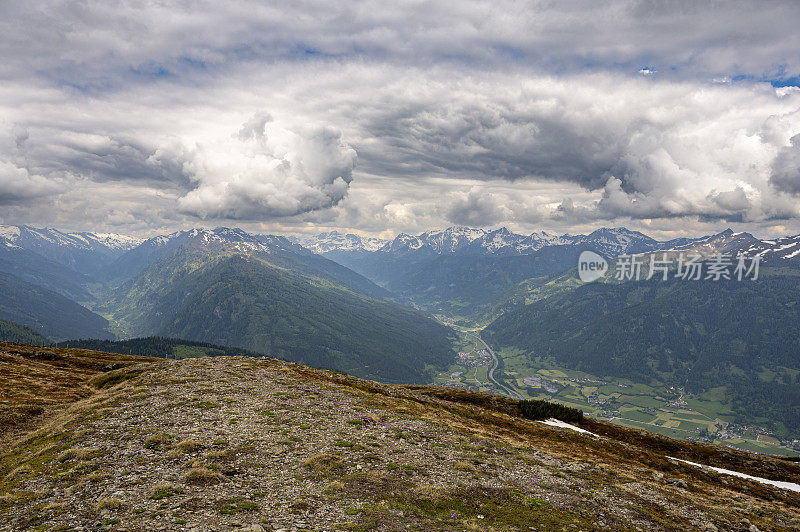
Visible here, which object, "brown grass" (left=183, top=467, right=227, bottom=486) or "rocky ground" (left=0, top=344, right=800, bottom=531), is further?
"brown grass" (left=183, top=467, right=227, bottom=486)

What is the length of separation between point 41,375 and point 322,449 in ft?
263

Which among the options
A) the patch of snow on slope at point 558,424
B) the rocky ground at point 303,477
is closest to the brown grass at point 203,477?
the rocky ground at point 303,477

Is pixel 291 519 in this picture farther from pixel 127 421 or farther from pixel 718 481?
pixel 718 481

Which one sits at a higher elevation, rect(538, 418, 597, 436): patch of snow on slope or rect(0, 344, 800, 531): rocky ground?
rect(0, 344, 800, 531): rocky ground

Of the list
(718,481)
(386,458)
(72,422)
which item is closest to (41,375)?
(72,422)

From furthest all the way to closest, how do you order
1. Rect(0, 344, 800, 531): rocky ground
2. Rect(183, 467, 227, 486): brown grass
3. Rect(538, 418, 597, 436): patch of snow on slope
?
Rect(538, 418, 597, 436): patch of snow on slope, Rect(183, 467, 227, 486): brown grass, Rect(0, 344, 800, 531): rocky ground

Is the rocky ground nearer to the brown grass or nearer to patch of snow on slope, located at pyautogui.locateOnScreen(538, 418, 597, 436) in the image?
the brown grass

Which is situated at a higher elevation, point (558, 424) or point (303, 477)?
point (303, 477)

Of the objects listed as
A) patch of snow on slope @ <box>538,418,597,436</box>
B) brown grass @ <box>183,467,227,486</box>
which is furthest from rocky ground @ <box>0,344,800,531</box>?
patch of snow on slope @ <box>538,418,597,436</box>

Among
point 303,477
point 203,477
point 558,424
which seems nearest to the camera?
point 203,477

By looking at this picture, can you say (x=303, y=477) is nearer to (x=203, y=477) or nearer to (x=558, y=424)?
(x=203, y=477)

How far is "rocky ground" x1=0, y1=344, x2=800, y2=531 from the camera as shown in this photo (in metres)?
22.5

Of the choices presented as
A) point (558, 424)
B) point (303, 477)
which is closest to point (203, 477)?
point (303, 477)

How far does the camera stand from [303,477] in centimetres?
2789
